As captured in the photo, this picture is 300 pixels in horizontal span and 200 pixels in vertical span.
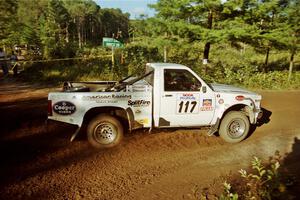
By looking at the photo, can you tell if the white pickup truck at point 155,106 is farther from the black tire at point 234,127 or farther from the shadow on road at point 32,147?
the shadow on road at point 32,147

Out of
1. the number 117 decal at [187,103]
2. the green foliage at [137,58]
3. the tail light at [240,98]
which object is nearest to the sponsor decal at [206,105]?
the number 117 decal at [187,103]

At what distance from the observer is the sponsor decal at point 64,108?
5852mm

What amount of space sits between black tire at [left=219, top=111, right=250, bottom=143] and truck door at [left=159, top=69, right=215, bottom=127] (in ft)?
1.51

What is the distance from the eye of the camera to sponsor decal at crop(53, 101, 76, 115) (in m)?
5.85

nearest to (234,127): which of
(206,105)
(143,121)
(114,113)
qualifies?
(206,105)

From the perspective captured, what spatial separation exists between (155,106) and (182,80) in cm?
100

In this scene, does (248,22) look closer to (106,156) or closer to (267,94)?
(267,94)

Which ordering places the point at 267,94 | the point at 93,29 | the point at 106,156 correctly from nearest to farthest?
the point at 106,156 < the point at 267,94 < the point at 93,29

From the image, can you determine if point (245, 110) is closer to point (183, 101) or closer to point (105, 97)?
point (183, 101)

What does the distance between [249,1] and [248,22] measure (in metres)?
1.00

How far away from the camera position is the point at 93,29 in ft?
300

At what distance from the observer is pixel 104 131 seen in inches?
245

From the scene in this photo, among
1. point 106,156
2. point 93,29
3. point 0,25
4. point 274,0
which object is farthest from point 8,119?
point 93,29

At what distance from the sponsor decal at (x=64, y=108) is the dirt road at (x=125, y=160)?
0.94 meters
